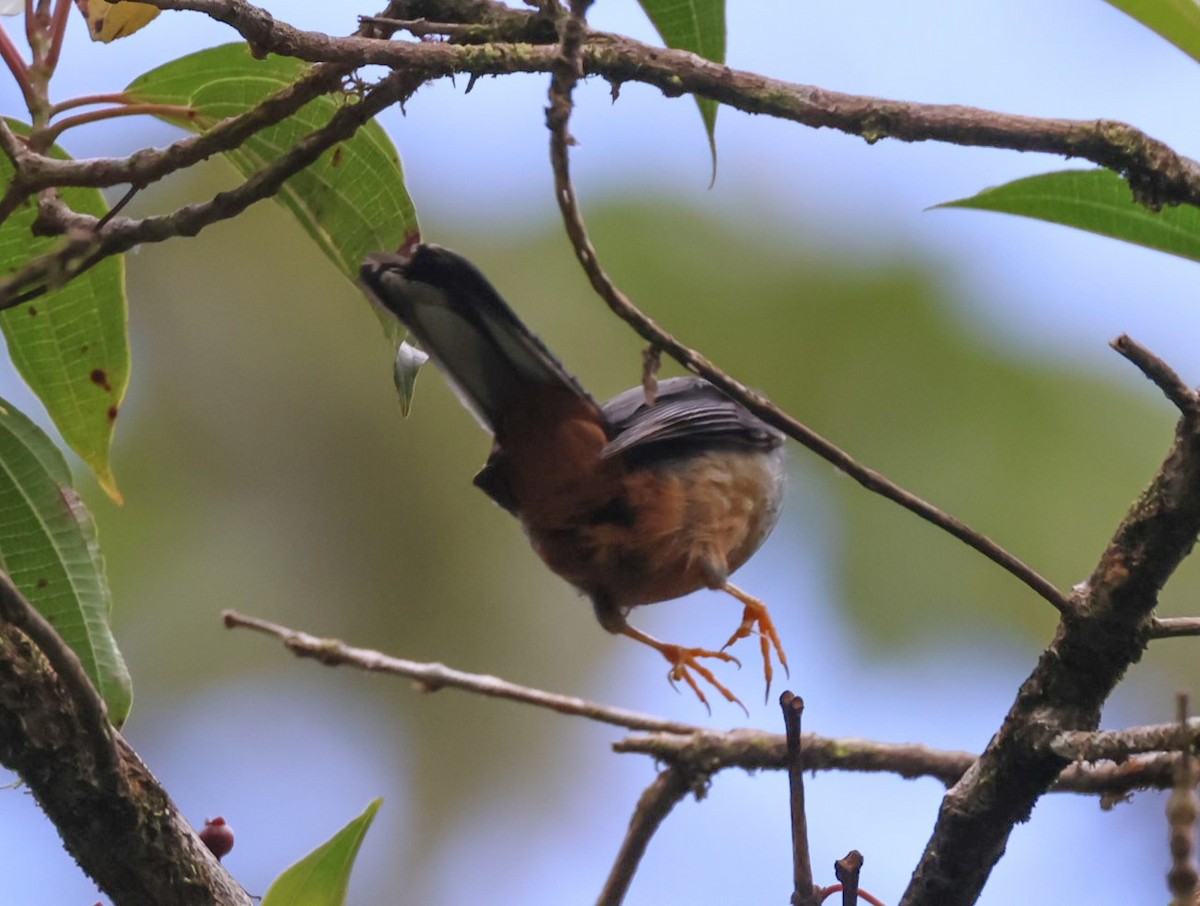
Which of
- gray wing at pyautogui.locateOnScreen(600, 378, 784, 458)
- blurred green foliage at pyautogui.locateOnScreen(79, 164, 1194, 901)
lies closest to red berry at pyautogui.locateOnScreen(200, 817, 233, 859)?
gray wing at pyautogui.locateOnScreen(600, 378, 784, 458)

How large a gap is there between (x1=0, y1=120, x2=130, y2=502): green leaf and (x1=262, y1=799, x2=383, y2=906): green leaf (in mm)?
808

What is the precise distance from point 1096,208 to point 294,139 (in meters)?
1.34

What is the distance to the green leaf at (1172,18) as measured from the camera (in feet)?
6.02

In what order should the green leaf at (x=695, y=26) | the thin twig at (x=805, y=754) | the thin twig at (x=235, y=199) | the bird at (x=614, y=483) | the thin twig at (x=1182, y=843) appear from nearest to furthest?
the thin twig at (x=1182, y=843) < the thin twig at (x=235, y=199) < the green leaf at (x=695, y=26) < the thin twig at (x=805, y=754) < the bird at (x=614, y=483)

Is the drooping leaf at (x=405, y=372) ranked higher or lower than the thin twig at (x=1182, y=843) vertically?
higher

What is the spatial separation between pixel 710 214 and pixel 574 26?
7.48 metres

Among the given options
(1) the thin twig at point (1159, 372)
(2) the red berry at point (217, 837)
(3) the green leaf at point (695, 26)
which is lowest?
(2) the red berry at point (217, 837)

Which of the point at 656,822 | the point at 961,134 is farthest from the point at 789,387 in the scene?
the point at 961,134

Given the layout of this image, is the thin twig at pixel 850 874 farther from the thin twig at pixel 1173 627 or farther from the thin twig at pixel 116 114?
the thin twig at pixel 116 114

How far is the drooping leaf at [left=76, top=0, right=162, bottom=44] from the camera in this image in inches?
90.4

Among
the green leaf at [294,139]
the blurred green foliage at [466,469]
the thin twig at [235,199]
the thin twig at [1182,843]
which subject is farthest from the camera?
the blurred green foliage at [466,469]

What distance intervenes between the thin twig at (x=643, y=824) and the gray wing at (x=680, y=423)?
0.77 meters

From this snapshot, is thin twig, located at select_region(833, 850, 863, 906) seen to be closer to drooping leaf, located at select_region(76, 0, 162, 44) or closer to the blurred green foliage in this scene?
drooping leaf, located at select_region(76, 0, 162, 44)

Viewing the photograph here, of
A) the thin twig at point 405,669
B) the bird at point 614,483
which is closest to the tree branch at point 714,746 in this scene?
the thin twig at point 405,669
